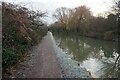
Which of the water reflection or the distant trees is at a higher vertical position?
the distant trees

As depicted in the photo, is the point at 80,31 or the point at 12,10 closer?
the point at 12,10

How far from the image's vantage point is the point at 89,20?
67938 mm

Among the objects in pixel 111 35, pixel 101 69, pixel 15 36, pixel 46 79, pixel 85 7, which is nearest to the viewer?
pixel 46 79

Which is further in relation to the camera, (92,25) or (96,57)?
(92,25)

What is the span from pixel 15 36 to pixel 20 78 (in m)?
5.11

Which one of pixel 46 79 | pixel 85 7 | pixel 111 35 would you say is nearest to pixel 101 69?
pixel 46 79

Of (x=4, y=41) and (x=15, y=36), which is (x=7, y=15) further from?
(x=15, y=36)

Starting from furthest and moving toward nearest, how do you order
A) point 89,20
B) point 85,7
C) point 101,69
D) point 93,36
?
point 85,7, point 89,20, point 93,36, point 101,69

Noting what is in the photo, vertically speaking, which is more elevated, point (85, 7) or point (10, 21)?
point (85, 7)

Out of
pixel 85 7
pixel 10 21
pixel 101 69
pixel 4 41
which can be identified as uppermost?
pixel 85 7

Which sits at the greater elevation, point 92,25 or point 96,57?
point 92,25

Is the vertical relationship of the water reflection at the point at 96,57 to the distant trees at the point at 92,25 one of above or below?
below

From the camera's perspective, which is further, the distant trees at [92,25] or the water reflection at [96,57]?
the distant trees at [92,25]

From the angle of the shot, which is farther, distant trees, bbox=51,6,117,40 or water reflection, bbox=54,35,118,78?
distant trees, bbox=51,6,117,40
